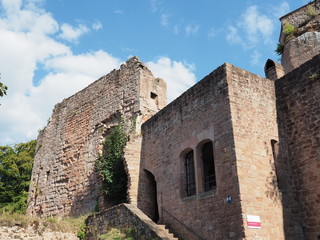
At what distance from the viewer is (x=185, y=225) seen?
1013 cm

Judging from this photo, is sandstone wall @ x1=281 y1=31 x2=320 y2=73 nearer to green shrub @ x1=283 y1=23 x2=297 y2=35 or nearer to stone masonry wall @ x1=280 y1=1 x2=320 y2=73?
stone masonry wall @ x1=280 y1=1 x2=320 y2=73

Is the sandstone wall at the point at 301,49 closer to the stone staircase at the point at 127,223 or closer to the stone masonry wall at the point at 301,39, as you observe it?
the stone masonry wall at the point at 301,39

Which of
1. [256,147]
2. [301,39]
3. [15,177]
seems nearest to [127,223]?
[256,147]

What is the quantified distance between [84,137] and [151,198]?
5546mm

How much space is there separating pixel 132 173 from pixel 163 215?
2.32m

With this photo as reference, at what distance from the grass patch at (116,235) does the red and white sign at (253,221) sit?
11.6ft

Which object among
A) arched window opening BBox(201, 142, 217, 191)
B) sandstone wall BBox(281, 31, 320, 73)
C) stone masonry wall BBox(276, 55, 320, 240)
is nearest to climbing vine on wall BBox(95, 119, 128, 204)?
arched window opening BBox(201, 142, 217, 191)

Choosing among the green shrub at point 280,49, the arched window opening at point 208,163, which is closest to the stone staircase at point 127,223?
the arched window opening at point 208,163

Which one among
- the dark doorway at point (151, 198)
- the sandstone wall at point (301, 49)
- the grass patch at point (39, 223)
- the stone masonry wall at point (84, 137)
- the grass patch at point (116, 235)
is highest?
the sandstone wall at point (301, 49)

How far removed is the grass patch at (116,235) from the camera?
402 inches

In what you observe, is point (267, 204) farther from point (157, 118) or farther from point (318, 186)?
point (157, 118)

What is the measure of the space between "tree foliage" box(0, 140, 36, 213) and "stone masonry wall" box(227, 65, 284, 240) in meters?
18.9

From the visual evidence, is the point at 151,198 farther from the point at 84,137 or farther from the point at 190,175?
the point at 84,137

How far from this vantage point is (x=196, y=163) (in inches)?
412
